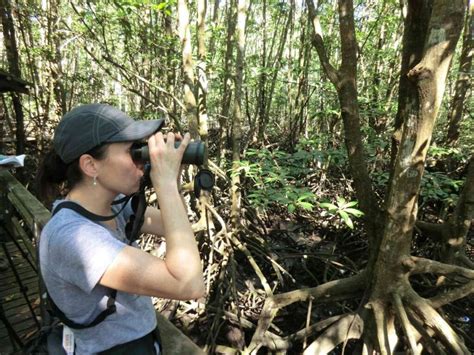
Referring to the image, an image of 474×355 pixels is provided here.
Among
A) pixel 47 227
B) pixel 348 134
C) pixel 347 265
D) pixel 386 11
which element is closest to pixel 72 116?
pixel 47 227

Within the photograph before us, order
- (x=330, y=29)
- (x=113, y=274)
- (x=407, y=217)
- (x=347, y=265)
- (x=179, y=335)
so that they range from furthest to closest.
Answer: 1. (x=330, y=29)
2. (x=347, y=265)
3. (x=407, y=217)
4. (x=179, y=335)
5. (x=113, y=274)

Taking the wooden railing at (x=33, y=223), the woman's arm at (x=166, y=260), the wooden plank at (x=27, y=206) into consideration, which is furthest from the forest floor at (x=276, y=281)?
the woman's arm at (x=166, y=260)

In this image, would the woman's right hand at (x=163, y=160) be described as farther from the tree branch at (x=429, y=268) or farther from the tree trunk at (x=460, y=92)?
the tree trunk at (x=460, y=92)

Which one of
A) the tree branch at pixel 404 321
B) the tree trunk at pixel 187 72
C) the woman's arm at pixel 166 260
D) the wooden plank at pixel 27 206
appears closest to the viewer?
the woman's arm at pixel 166 260

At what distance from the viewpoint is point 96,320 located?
1.02 m

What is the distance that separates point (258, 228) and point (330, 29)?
475 centimetres

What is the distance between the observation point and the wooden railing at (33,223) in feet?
4.91

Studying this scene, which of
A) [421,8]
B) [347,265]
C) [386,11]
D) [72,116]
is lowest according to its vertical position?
[347,265]

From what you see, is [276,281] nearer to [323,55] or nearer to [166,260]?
[323,55]

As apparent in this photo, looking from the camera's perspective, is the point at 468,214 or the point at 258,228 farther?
the point at 258,228

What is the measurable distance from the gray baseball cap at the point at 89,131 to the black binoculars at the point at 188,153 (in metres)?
0.04

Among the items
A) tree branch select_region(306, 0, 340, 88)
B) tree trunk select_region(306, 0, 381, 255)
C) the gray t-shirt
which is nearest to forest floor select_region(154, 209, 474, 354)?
tree trunk select_region(306, 0, 381, 255)

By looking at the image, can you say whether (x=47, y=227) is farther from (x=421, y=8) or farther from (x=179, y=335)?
(x=421, y=8)

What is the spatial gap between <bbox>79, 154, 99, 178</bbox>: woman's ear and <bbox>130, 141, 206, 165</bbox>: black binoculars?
11cm
